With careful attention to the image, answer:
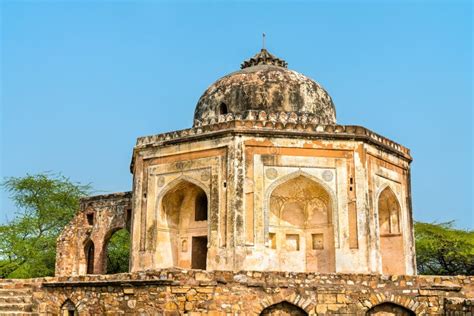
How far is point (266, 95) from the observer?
52.2 feet

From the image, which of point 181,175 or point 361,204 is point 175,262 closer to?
point 181,175

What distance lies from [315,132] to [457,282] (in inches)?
193

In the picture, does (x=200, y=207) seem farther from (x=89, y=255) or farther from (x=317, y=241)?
(x=89, y=255)

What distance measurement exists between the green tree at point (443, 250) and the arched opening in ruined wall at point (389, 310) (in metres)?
13.7

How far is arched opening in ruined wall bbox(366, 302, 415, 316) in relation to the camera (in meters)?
10.6

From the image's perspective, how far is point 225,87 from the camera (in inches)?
648

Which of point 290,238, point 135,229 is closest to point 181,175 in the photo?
point 135,229

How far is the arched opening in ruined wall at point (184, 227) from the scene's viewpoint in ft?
49.0

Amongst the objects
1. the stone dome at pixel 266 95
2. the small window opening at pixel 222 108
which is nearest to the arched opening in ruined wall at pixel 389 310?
the stone dome at pixel 266 95

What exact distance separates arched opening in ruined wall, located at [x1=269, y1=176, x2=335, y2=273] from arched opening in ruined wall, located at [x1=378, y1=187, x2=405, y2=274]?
2.18 meters

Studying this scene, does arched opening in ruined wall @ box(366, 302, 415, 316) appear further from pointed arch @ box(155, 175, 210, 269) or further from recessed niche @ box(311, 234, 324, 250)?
pointed arch @ box(155, 175, 210, 269)

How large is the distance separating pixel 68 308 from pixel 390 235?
8.64 m

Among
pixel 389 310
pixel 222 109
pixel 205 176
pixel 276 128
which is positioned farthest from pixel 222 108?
pixel 389 310

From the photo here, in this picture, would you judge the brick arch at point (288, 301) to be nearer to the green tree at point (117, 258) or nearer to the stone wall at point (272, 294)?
the stone wall at point (272, 294)
